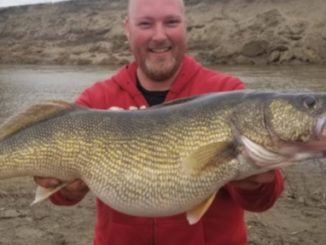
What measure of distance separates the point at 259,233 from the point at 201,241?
257 cm

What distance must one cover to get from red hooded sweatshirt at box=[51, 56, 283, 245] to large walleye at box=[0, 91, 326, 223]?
343mm

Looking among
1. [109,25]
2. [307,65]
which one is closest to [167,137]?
[307,65]

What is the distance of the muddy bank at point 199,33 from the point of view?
97.3ft

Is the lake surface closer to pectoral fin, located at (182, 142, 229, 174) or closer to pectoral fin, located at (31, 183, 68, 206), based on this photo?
pectoral fin, located at (31, 183, 68, 206)

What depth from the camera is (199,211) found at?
3389mm

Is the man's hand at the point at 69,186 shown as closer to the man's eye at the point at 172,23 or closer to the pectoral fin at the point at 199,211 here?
the pectoral fin at the point at 199,211

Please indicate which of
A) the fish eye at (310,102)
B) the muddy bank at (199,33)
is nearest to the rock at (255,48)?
the muddy bank at (199,33)

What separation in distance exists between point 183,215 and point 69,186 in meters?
0.75

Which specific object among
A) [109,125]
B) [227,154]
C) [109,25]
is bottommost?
[227,154]

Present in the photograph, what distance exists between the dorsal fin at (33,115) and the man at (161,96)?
31cm

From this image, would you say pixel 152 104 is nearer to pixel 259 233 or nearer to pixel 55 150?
pixel 55 150

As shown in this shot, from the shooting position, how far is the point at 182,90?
3.98m

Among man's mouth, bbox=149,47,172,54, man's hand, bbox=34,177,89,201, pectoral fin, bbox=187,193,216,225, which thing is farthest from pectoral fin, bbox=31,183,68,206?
man's mouth, bbox=149,47,172,54

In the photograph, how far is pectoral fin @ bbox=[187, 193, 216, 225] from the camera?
3.38 meters
